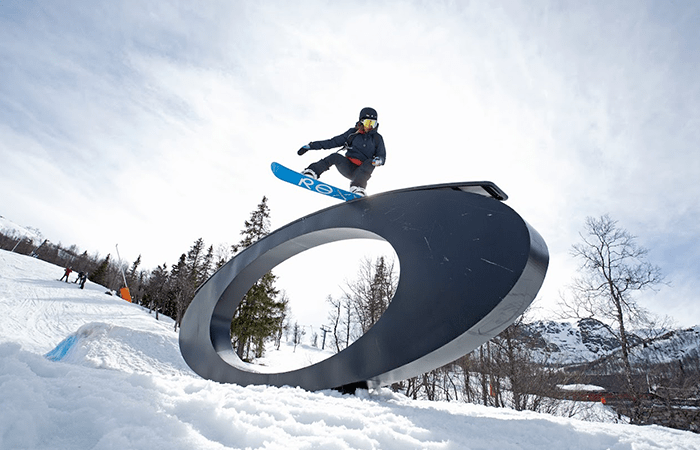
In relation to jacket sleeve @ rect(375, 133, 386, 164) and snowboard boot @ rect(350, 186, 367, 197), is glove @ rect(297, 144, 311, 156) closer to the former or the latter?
snowboard boot @ rect(350, 186, 367, 197)

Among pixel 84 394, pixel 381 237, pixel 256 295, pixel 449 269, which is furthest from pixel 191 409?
pixel 256 295

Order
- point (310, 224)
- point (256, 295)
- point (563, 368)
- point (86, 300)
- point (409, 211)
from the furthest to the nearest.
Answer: point (86, 300), point (256, 295), point (563, 368), point (310, 224), point (409, 211)

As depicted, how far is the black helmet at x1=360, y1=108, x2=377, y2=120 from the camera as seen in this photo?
5930 millimetres

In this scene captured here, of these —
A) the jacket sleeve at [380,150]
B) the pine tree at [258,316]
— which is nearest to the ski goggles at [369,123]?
the jacket sleeve at [380,150]

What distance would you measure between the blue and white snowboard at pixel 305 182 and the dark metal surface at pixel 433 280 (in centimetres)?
53

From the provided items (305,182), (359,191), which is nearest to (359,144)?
(359,191)

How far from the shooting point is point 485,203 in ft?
13.1

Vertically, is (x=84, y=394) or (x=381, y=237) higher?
(x=381, y=237)

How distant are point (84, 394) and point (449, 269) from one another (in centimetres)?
336

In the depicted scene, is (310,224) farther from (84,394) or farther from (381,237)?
(84,394)

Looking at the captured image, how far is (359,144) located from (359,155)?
0.20m

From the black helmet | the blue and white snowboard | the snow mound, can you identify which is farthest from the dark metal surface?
the snow mound

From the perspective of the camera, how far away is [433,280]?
13.1 ft

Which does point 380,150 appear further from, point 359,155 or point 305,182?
point 305,182
